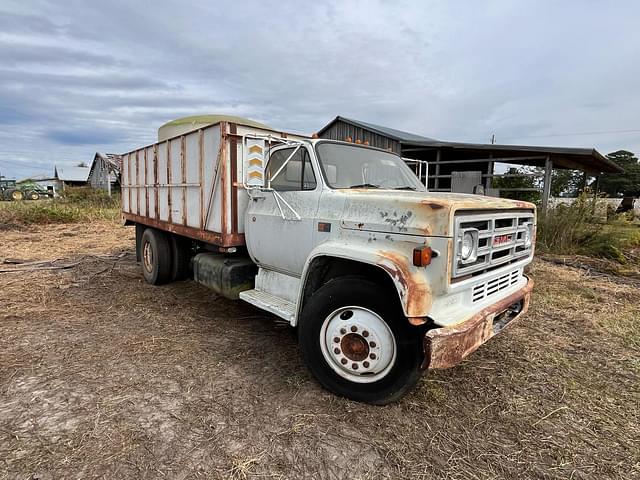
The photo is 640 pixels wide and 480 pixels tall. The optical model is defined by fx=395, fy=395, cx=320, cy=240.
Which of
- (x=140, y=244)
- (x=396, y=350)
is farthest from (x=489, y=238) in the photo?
(x=140, y=244)

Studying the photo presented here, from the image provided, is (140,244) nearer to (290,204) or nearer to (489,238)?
(290,204)

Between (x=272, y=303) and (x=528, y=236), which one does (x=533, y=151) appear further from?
(x=272, y=303)

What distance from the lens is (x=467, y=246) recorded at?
2816 millimetres

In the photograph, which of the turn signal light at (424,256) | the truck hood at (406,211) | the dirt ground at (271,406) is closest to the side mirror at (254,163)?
the truck hood at (406,211)

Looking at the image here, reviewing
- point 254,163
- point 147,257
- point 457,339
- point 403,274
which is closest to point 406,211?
point 403,274

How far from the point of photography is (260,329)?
4.67 m

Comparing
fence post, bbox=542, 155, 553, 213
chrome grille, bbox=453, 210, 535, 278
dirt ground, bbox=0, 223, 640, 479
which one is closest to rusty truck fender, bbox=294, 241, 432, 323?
chrome grille, bbox=453, 210, 535, 278

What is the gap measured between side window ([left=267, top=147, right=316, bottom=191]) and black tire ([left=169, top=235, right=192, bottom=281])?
275 cm

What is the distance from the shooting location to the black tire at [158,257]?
20.7ft

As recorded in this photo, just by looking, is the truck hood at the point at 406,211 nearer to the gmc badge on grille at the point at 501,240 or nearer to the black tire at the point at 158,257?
the gmc badge on grille at the point at 501,240

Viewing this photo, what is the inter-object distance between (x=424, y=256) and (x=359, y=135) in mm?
14041

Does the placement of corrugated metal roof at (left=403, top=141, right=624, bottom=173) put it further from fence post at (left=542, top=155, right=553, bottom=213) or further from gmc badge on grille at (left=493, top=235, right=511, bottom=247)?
gmc badge on grille at (left=493, top=235, right=511, bottom=247)

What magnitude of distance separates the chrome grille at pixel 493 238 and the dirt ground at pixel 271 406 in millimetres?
1087

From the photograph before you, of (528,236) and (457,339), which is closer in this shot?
(457,339)
